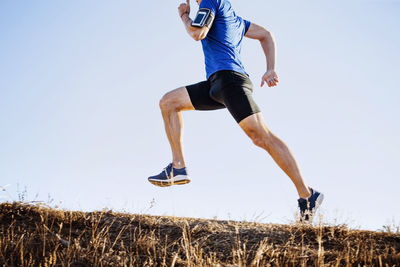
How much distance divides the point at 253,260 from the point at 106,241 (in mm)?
1136

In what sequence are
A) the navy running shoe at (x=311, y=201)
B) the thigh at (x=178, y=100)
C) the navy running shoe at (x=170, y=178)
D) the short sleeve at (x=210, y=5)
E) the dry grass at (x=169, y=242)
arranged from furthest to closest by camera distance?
the thigh at (x=178, y=100) → the navy running shoe at (x=170, y=178) → the short sleeve at (x=210, y=5) → the navy running shoe at (x=311, y=201) → the dry grass at (x=169, y=242)

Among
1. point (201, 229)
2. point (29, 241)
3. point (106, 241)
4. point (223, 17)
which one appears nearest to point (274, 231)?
point (201, 229)

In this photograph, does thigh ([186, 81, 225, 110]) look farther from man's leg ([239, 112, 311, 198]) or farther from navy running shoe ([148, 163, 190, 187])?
navy running shoe ([148, 163, 190, 187])

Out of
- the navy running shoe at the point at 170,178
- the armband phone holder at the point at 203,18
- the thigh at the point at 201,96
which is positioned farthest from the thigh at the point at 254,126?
the armband phone holder at the point at 203,18

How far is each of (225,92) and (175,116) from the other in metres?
0.72

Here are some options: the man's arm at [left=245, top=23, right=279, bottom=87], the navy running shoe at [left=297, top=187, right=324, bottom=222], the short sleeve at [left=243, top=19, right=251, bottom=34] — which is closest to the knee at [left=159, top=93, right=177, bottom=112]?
the man's arm at [left=245, top=23, right=279, bottom=87]

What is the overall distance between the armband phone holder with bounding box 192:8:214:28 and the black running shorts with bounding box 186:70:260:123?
20.3 inches

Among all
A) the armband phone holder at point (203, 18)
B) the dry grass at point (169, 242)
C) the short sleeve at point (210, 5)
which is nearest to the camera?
the dry grass at point (169, 242)

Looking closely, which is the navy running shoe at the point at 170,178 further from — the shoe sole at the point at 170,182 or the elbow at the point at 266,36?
the elbow at the point at 266,36

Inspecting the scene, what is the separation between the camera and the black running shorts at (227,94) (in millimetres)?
4039

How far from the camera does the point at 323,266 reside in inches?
108

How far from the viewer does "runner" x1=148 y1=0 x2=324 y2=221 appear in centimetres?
402

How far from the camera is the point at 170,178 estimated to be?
4.38 meters

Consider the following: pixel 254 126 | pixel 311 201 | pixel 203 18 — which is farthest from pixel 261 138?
pixel 203 18
